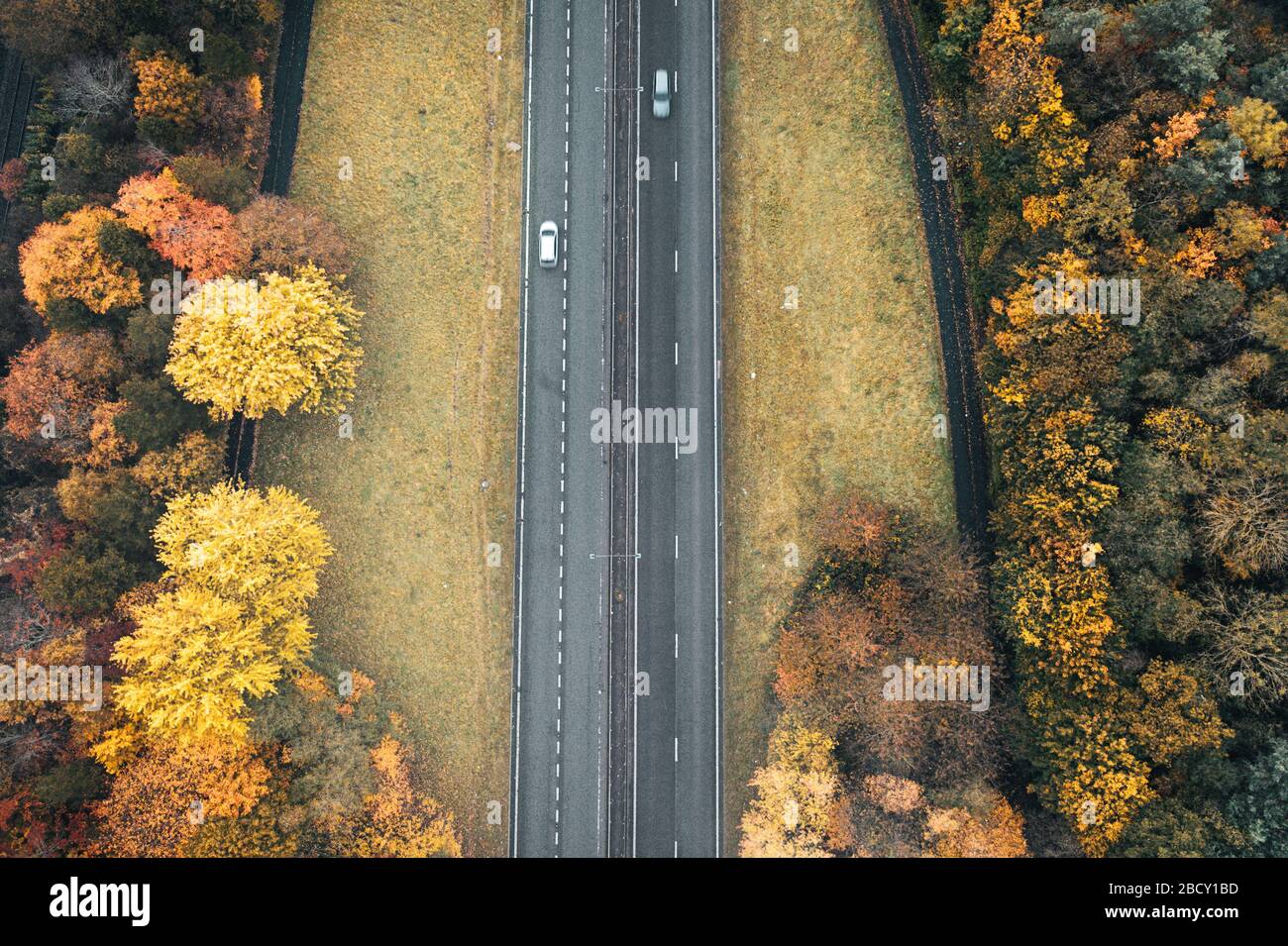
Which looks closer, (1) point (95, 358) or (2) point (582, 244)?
(1) point (95, 358)

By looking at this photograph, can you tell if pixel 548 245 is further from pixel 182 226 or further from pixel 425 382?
pixel 182 226

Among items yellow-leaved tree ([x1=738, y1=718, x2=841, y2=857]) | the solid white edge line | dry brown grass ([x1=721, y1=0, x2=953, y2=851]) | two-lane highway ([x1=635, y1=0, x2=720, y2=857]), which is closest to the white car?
the solid white edge line

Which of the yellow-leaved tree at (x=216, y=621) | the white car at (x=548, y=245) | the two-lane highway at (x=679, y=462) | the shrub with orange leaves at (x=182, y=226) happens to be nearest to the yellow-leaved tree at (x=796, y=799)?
the two-lane highway at (x=679, y=462)

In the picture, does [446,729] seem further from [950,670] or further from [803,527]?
[950,670]

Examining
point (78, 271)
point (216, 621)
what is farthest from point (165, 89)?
point (216, 621)

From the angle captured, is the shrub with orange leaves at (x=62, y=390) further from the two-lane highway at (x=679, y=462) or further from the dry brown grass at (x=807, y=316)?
the dry brown grass at (x=807, y=316)

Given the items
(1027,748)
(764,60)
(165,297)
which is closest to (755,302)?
(764,60)
